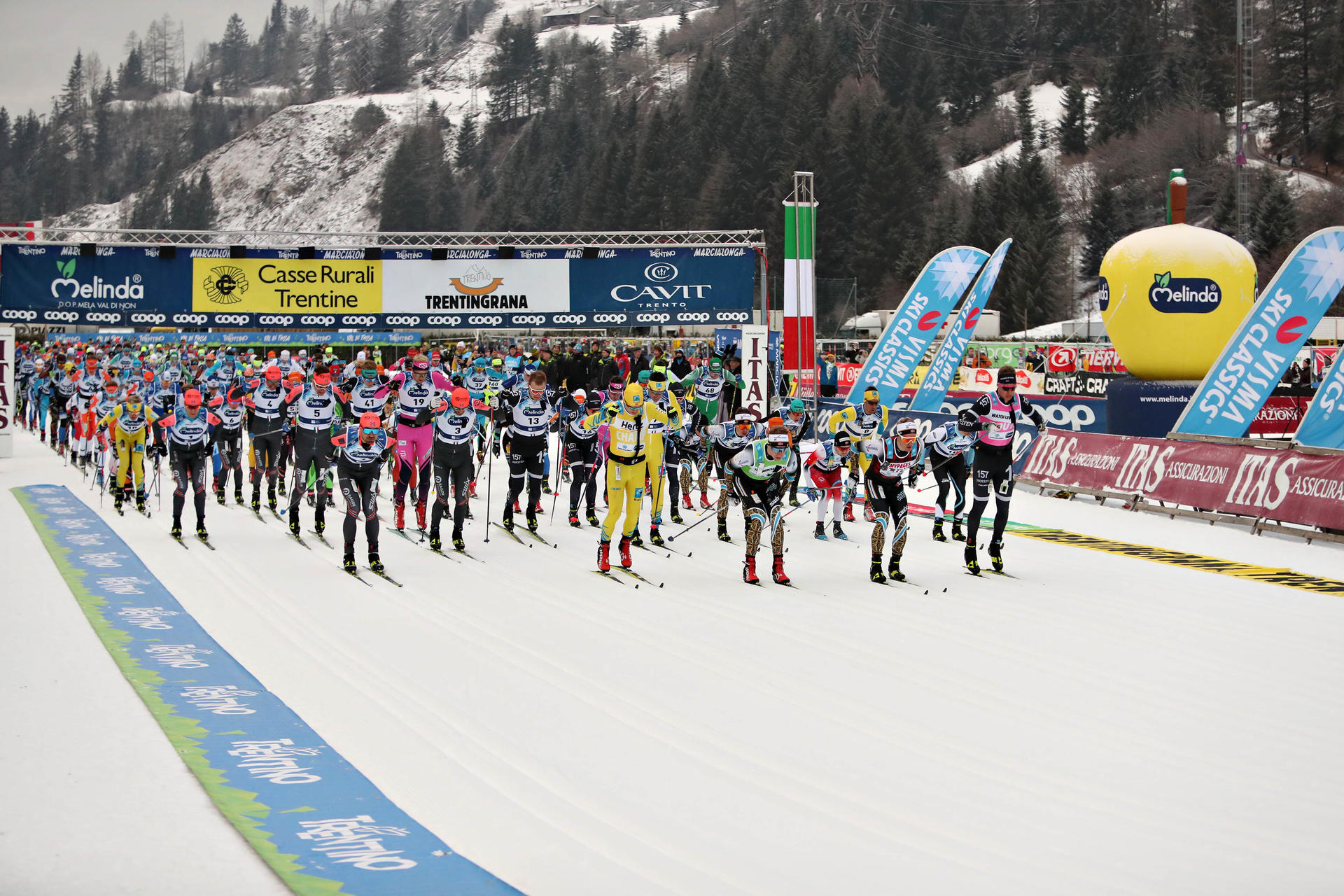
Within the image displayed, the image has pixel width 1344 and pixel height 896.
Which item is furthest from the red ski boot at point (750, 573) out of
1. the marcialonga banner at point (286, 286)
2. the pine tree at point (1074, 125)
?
the pine tree at point (1074, 125)

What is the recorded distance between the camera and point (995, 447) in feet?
45.2

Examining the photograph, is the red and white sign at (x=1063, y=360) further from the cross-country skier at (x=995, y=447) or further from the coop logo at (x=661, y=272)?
the cross-country skier at (x=995, y=447)

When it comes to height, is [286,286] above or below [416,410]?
above

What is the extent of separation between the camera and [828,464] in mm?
16219

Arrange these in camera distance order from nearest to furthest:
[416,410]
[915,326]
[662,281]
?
[416,410] < [915,326] < [662,281]

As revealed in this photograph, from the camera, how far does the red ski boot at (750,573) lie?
43.4 feet

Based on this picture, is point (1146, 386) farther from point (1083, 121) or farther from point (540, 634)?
point (1083, 121)

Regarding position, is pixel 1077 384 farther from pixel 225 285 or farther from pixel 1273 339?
pixel 225 285

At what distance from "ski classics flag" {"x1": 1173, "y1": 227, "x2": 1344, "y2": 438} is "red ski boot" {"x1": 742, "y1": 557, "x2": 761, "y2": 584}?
972 cm

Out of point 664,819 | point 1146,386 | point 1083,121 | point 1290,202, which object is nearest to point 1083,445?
point 1146,386

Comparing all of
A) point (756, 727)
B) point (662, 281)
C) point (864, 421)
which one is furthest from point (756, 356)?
point (756, 727)

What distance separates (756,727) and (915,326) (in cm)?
2237

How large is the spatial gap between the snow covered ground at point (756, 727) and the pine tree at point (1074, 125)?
268 feet

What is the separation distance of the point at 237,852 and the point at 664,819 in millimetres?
2006
